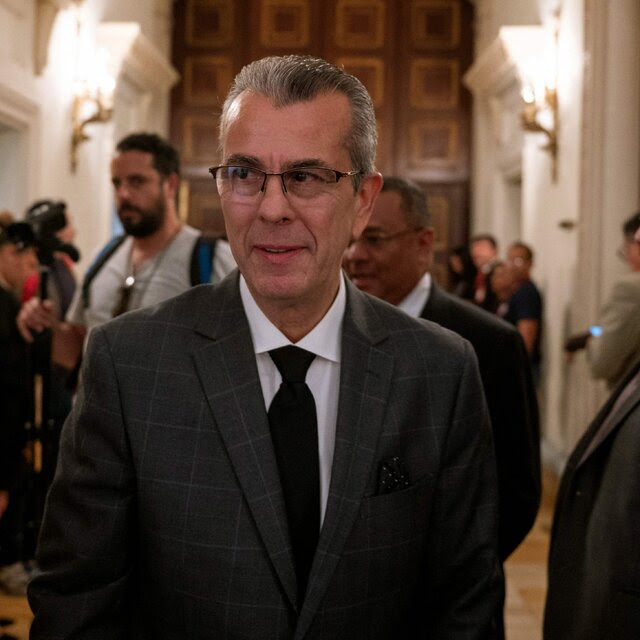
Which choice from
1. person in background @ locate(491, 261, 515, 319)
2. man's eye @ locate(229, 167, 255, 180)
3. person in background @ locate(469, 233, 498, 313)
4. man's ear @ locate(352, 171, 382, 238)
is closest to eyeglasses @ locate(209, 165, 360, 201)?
man's eye @ locate(229, 167, 255, 180)

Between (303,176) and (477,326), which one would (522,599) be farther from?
(303,176)

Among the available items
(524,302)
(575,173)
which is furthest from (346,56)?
(524,302)

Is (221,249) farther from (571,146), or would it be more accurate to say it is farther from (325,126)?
(571,146)

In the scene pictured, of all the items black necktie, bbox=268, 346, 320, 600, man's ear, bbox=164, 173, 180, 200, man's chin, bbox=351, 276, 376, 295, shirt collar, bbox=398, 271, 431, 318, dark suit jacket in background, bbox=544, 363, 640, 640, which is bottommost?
dark suit jacket in background, bbox=544, 363, 640, 640

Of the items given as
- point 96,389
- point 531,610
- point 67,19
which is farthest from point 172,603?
point 67,19

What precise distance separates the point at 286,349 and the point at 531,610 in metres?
3.49

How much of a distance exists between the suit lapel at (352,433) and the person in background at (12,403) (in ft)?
8.07

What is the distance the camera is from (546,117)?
8.36 metres

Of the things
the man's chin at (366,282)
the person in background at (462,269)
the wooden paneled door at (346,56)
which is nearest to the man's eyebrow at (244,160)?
the man's chin at (366,282)

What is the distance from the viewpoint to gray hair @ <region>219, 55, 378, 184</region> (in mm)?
1555

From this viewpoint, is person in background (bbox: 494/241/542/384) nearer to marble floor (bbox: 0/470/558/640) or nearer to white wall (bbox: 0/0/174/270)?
marble floor (bbox: 0/470/558/640)

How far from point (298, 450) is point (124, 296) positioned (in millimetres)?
1939

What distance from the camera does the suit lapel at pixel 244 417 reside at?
1.54 m

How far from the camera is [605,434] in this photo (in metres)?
2.10
